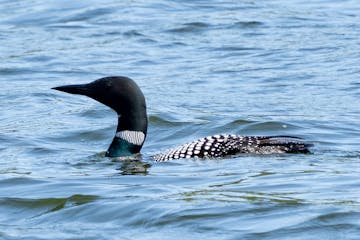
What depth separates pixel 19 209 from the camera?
8234 mm

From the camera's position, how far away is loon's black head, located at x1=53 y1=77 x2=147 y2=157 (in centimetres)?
1008

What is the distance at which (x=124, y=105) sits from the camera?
10141 mm

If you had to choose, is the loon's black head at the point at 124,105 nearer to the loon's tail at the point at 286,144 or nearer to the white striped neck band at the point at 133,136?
the white striped neck band at the point at 133,136

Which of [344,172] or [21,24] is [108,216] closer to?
[344,172]

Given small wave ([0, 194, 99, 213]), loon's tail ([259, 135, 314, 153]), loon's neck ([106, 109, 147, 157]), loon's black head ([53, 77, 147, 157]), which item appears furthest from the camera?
loon's neck ([106, 109, 147, 157])

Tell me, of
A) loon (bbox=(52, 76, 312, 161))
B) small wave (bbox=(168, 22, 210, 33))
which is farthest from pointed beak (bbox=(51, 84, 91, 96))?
small wave (bbox=(168, 22, 210, 33))

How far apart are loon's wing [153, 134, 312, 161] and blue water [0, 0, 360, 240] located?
9 cm

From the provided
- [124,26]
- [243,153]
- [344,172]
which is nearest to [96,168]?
[243,153]

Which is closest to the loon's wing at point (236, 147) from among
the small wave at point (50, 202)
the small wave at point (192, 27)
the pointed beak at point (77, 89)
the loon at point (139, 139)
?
the loon at point (139, 139)

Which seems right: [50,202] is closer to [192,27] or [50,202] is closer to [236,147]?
[236,147]

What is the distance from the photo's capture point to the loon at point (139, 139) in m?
9.65

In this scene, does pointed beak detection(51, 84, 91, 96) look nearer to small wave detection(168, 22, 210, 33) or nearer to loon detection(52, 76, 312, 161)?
loon detection(52, 76, 312, 161)

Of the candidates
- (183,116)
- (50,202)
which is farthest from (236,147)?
(183,116)

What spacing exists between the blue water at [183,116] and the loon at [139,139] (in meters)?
0.10
